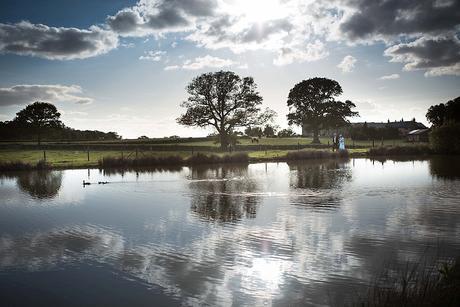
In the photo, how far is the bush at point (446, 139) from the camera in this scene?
55.5 metres

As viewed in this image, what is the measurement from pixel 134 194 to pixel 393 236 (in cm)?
1544

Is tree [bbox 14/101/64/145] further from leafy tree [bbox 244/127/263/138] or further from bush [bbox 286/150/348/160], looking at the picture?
bush [bbox 286/150/348/160]

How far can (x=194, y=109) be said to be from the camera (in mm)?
68938

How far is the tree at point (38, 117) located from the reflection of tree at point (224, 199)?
77.8m

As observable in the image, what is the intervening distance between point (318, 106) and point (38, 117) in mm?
66441

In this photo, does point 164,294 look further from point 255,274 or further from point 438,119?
point 438,119

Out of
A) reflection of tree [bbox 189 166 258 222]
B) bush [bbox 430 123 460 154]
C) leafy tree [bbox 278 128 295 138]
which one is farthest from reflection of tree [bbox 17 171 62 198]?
leafy tree [bbox 278 128 295 138]

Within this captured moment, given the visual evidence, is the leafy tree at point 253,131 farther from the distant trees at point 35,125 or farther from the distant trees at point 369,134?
the distant trees at point 35,125

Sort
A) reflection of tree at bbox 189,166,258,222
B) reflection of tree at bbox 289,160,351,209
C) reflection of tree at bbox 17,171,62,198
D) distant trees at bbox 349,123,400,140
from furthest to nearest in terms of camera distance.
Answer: distant trees at bbox 349,123,400,140 → reflection of tree at bbox 17,171,62,198 → reflection of tree at bbox 289,160,351,209 → reflection of tree at bbox 189,166,258,222

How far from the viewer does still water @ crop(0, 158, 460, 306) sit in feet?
28.1

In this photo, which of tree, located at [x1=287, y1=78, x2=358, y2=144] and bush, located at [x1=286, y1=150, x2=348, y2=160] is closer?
bush, located at [x1=286, y1=150, x2=348, y2=160]

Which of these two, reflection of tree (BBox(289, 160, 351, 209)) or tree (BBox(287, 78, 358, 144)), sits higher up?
tree (BBox(287, 78, 358, 144))

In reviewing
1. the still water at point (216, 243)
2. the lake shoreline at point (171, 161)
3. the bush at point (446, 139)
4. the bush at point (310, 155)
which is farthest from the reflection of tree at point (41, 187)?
the bush at point (446, 139)

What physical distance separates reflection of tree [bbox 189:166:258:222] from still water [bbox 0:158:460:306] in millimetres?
97
